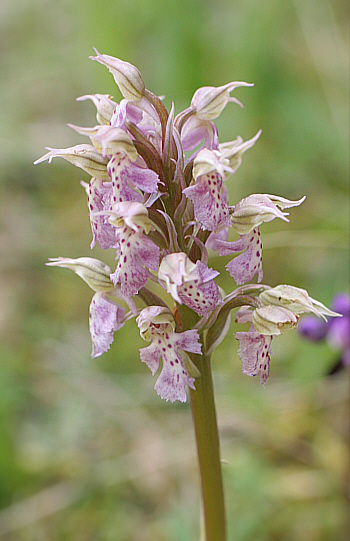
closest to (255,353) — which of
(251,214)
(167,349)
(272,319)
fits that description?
(272,319)

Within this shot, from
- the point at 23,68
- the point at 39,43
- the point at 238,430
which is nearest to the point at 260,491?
the point at 238,430

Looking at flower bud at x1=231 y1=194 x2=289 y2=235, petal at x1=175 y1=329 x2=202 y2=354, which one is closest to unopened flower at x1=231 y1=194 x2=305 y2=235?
flower bud at x1=231 y1=194 x2=289 y2=235

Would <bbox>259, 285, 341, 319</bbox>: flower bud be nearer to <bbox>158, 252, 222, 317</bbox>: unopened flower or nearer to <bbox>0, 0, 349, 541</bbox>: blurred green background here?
<bbox>158, 252, 222, 317</bbox>: unopened flower

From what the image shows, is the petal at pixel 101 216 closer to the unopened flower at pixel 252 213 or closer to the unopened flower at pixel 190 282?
the unopened flower at pixel 190 282

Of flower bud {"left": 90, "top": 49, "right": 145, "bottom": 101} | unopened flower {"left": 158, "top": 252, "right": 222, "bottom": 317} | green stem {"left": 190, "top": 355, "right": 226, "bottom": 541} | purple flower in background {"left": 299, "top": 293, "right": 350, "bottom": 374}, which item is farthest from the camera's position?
purple flower in background {"left": 299, "top": 293, "right": 350, "bottom": 374}

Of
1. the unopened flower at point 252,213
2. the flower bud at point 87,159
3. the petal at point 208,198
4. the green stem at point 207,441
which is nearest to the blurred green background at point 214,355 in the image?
the green stem at point 207,441

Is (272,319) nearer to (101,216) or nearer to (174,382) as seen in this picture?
(174,382)

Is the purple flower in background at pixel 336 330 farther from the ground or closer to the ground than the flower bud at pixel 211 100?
closer to the ground
